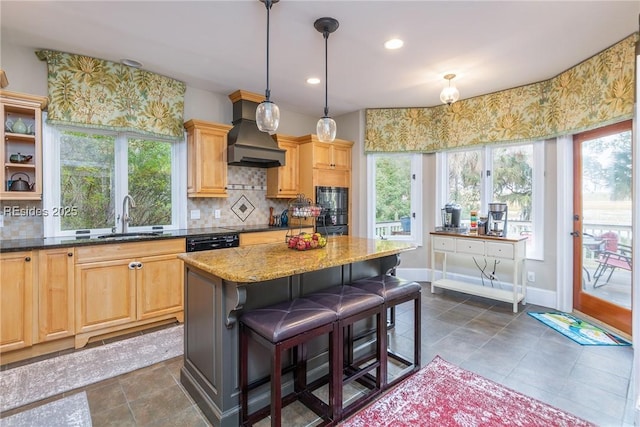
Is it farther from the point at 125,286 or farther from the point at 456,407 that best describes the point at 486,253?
the point at 125,286

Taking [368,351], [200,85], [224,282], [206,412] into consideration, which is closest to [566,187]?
[368,351]

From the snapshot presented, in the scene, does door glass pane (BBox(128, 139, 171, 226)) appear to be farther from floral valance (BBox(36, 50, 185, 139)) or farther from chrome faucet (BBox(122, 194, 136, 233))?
floral valance (BBox(36, 50, 185, 139))

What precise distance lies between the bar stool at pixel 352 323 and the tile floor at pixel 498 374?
30 cm

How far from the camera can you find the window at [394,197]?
4.96m

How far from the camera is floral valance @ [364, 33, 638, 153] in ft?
9.28

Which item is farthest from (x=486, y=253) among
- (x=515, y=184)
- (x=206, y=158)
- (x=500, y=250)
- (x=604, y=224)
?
(x=206, y=158)

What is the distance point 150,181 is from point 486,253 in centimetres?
426

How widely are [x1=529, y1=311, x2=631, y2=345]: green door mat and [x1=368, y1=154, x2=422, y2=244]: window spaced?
75.6 inches

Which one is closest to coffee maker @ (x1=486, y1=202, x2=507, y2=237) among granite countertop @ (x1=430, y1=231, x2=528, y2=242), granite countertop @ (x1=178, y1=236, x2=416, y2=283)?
granite countertop @ (x1=430, y1=231, x2=528, y2=242)

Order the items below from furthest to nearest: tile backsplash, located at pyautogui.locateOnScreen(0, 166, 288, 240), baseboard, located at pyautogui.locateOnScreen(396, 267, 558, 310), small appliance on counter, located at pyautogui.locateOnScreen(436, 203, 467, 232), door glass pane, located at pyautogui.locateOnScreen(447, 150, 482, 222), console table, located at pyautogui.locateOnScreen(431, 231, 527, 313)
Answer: door glass pane, located at pyautogui.locateOnScreen(447, 150, 482, 222) → small appliance on counter, located at pyautogui.locateOnScreen(436, 203, 467, 232) → tile backsplash, located at pyautogui.locateOnScreen(0, 166, 288, 240) → baseboard, located at pyautogui.locateOnScreen(396, 267, 558, 310) → console table, located at pyautogui.locateOnScreen(431, 231, 527, 313)

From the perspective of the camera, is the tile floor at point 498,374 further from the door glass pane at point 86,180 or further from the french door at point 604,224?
the door glass pane at point 86,180

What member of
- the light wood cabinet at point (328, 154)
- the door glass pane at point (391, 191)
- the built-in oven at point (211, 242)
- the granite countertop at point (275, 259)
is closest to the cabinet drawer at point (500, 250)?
the door glass pane at point (391, 191)

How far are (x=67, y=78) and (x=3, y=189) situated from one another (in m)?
1.21

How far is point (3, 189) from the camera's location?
2.68 metres
